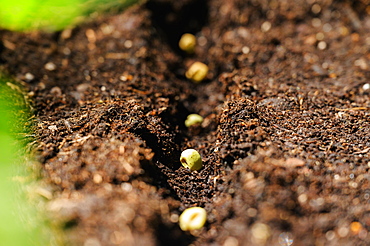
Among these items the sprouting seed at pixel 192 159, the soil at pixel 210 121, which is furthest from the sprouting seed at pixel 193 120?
the sprouting seed at pixel 192 159

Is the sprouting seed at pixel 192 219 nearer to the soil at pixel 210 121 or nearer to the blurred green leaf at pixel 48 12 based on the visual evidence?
the soil at pixel 210 121

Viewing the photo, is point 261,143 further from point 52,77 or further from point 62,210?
point 52,77

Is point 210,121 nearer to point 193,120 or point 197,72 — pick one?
point 193,120

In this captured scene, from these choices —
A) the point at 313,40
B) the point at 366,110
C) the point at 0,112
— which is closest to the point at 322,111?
the point at 366,110

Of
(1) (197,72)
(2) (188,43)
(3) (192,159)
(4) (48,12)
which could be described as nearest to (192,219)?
(3) (192,159)

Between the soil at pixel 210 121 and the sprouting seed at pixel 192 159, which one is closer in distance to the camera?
the soil at pixel 210 121

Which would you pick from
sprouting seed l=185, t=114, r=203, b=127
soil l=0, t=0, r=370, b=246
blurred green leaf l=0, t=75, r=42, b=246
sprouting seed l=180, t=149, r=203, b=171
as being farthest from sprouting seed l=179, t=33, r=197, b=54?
blurred green leaf l=0, t=75, r=42, b=246

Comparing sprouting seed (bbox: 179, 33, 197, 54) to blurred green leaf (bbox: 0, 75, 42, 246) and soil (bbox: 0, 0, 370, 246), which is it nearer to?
soil (bbox: 0, 0, 370, 246)
